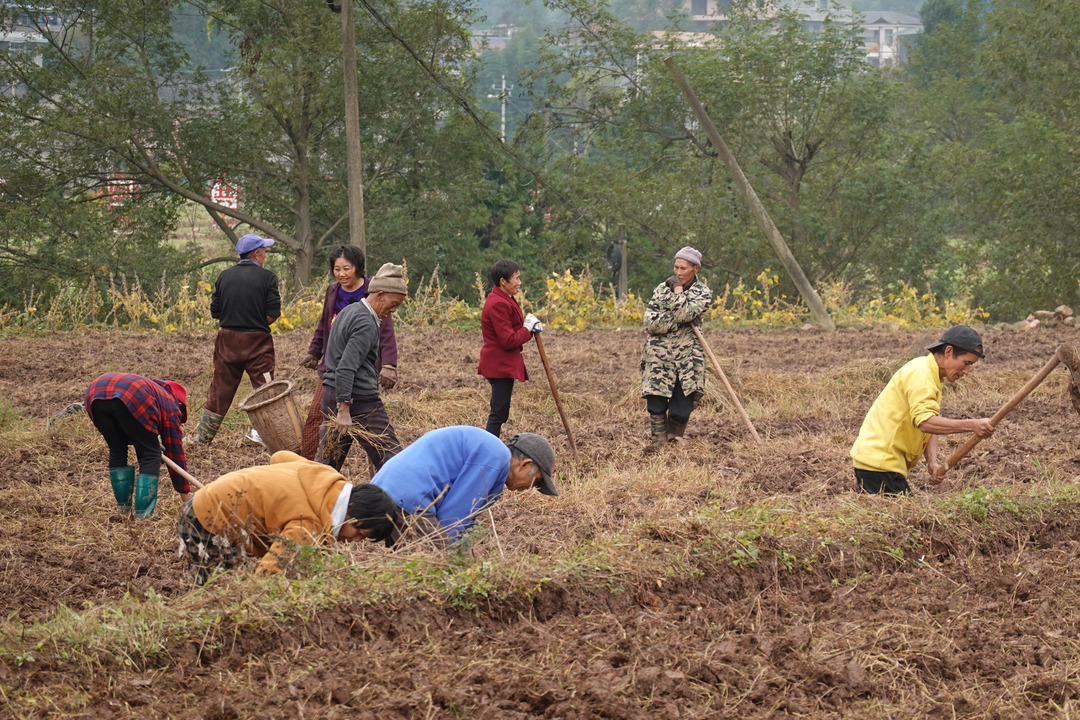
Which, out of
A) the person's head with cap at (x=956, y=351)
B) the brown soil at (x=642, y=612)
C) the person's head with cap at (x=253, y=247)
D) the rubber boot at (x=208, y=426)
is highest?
the person's head with cap at (x=253, y=247)

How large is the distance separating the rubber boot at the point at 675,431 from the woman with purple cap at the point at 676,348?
0.05 metres

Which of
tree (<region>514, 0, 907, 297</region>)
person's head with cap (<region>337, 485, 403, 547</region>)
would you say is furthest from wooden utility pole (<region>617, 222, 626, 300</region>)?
person's head with cap (<region>337, 485, 403, 547</region>)

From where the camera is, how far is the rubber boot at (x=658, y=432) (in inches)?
309

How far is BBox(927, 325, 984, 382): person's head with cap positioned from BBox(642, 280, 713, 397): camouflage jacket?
239cm

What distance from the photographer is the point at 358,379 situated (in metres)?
6.23

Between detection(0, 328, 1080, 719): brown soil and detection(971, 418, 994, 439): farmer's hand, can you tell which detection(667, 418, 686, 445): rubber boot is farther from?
detection(971, 418, 994, 439): farmer's hand

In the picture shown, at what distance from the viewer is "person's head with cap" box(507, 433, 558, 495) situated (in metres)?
4.80

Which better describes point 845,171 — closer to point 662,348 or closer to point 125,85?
point 125,85

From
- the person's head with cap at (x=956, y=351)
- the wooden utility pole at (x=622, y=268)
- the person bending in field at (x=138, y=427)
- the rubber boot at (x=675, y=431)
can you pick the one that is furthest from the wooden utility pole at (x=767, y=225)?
the person bending in field at (x=138, y=427)

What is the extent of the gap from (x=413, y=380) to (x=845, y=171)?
59.4ft

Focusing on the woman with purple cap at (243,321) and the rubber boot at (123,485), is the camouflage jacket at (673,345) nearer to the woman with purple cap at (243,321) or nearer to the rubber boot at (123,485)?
the woman with purple cap at (243,321)

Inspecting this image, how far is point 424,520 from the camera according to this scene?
4602 millimetres

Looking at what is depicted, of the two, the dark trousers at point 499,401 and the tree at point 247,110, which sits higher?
the tree at point 247,110

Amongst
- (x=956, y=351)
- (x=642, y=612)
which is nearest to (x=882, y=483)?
(x=956, y=351)
